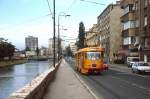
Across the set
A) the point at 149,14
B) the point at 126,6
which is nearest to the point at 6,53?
the point at 126,6

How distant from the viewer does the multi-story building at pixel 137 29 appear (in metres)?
68.7

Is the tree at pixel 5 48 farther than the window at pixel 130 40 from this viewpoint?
Yes

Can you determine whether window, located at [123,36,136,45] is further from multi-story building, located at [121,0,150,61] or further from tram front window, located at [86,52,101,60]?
tram front window, located at [86,52,101,60]

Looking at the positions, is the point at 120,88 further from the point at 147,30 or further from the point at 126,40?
the point at 126,40

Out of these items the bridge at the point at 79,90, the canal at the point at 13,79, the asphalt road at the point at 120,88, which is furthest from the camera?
the canal at the point at 13,79

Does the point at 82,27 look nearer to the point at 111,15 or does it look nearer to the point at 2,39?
the point at 2,39

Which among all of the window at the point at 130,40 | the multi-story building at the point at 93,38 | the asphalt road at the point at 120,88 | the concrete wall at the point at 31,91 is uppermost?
the multi-story building at the point at 93,38

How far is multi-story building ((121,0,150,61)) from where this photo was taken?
6869 centimetres

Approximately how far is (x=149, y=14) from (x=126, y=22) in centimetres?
1843

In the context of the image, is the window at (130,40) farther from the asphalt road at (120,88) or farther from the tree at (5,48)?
the tree at (5,48)

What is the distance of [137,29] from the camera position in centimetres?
7956

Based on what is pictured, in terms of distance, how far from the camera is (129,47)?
83375mm

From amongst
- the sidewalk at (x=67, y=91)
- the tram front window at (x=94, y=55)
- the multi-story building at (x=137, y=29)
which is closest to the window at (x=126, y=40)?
the multi-story building at (x=137, y=29)

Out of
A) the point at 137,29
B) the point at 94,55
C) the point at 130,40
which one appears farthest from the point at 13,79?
the point at 130,40
